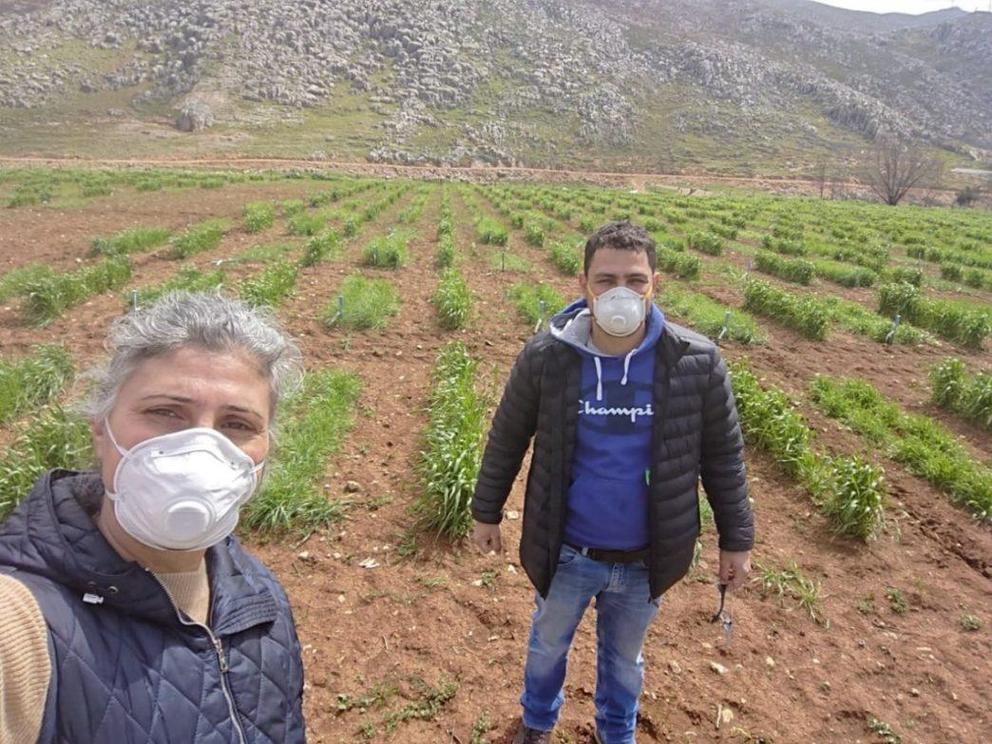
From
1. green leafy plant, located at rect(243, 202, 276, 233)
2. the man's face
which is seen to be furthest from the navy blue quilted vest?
green leafy plant, located at rect(243, 202, 276, 233)

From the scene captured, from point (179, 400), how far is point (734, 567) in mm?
2471

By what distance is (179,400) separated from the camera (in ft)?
5.14

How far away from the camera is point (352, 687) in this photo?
3566mm

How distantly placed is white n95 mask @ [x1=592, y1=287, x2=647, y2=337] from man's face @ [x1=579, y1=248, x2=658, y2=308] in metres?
0.08

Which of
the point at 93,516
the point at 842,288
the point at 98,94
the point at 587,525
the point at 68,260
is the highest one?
the point at 98,94

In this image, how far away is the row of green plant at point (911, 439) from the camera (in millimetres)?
5926

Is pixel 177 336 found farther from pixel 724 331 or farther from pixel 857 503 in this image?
pixel 724 331

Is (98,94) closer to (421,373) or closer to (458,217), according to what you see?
(458,217)

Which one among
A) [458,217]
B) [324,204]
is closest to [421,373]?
[458,217]

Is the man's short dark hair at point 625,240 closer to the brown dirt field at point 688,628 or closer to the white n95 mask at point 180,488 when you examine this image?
the white n95 mask at point 180,488

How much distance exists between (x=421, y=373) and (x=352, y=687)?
16.5ft

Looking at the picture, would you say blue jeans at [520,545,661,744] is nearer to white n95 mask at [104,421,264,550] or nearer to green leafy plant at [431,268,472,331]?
white n95 mask at [104,421,264,550]

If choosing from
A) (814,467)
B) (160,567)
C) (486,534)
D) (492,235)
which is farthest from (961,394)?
(492,235)

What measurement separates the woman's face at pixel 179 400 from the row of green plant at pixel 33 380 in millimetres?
5892
